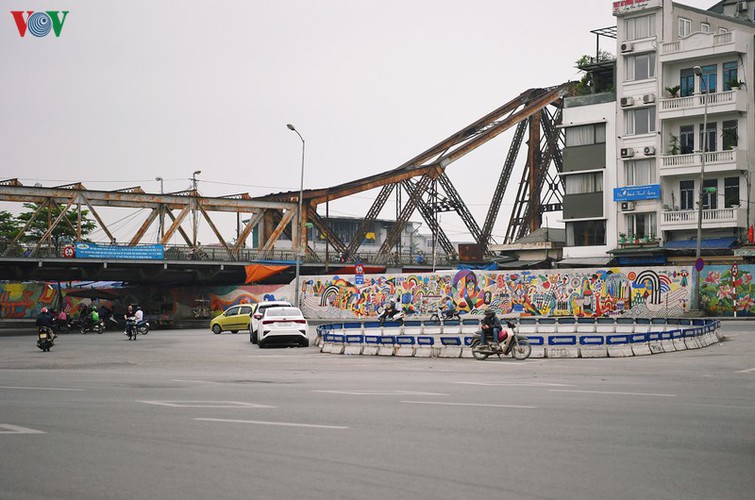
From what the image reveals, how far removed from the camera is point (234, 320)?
164 ft

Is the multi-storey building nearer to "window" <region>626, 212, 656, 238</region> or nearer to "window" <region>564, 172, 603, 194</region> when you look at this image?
"window" <region>626, 212, 656, 238</region>

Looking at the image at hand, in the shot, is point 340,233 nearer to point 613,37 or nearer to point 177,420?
point 613,37

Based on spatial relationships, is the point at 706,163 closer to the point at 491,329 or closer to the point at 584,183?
the point at 584,183

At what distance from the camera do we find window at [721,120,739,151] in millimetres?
56812

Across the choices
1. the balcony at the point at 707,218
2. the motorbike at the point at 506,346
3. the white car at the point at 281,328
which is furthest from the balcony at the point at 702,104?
the motorbike at the point at 506,346

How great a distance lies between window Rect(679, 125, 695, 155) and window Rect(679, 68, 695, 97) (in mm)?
2143

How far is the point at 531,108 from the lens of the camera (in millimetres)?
87812

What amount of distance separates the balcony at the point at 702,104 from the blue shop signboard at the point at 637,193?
14.9 feet

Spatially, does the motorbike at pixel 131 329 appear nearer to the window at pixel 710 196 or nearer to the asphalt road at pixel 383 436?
the asphalt road at pixel 383 436

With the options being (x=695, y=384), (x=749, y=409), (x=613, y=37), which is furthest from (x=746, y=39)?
(x=749, y=409)

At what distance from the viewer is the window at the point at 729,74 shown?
57.1 meters

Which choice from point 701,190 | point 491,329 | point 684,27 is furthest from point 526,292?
point 491,329

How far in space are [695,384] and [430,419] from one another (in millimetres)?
7539

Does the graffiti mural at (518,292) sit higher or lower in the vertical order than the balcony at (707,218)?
lower
